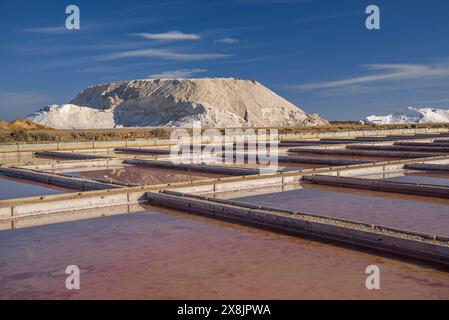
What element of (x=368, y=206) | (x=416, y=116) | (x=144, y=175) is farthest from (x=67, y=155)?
(x=416, y=116)

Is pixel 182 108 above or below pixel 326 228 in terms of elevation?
above

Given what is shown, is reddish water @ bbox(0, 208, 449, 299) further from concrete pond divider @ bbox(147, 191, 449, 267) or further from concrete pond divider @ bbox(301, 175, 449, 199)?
concrete pond divider @ bbox(301, 175, 449, 199)

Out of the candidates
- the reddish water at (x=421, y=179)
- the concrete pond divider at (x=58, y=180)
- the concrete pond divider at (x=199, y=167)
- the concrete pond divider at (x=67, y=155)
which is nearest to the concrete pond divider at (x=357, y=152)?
the reddish water at (x=421, y=179)

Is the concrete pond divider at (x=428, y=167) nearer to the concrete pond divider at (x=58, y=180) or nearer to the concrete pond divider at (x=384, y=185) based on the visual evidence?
the concrete pond divider at (x=384, y=185)

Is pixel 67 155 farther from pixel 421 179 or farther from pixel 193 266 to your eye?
pixel 193 266

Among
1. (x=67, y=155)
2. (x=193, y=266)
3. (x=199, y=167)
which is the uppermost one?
(x=67, y=155)
